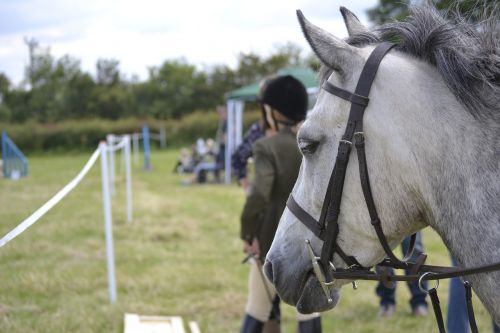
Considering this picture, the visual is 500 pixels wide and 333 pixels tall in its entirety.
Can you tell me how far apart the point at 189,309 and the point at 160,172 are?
15246mm

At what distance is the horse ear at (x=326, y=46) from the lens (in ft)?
5.80

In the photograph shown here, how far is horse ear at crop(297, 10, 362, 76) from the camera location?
1.77 m

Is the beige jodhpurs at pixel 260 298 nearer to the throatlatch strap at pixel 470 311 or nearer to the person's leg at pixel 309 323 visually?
the person's leg at pixel 309 323

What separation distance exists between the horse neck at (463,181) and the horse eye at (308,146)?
1.09 ft

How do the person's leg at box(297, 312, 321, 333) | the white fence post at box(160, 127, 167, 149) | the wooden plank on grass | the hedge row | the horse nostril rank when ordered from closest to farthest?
the horse nostril → the person's leg at box(297, 312, 321, 333) → the wooden plank on grass → the hedge row → the white fence post at box(160, 127, 167, 149)

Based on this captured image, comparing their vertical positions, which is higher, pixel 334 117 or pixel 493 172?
pixel 334 117

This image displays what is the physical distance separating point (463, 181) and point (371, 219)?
1.01ft

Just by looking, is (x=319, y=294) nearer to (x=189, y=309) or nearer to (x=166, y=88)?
(x=189, y=309)

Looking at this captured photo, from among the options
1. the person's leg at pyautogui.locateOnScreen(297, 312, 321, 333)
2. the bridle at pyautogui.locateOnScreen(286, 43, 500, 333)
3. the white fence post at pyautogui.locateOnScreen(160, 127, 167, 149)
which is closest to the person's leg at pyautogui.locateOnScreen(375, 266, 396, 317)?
the person's leg at pyautogui.locateOnScreen(297, 312, 321, 333)

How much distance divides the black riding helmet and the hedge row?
101 feet

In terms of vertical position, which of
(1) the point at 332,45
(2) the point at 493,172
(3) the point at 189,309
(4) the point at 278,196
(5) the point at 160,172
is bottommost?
(5) the point at 160,172

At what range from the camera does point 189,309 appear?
17.9 ft

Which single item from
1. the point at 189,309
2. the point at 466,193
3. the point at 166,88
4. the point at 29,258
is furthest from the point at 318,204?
the point at 166,88

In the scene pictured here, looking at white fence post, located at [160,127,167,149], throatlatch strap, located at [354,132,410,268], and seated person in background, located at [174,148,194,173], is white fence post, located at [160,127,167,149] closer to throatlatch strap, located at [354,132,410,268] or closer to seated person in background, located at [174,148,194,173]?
seated person in background, located at [174,148,194,173]
